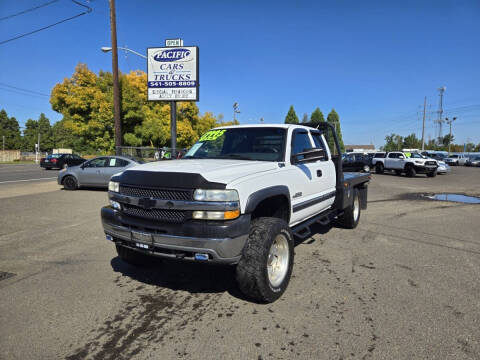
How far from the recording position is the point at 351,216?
642 cm

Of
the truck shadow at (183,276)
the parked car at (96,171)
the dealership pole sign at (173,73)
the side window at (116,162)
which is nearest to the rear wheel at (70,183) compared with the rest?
the parked car at (96,171)

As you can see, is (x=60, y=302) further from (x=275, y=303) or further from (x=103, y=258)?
(x=275, y=303)

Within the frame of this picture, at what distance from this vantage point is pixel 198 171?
3055 millimetres

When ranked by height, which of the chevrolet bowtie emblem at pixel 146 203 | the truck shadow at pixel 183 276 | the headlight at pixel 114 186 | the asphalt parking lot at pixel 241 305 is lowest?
the truck shadow at pixel 183 276

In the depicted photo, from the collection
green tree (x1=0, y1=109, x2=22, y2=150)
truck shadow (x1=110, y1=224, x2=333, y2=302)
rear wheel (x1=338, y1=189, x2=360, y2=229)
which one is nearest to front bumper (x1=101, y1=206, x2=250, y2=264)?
truck shadow (x1=110, y1=224, x2=333, y2=302)

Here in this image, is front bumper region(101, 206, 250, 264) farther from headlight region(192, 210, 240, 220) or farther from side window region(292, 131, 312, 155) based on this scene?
side window region(292, 131, 312, 155)

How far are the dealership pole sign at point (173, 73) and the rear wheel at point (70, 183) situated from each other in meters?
5.95

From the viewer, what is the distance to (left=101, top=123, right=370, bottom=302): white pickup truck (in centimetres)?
285

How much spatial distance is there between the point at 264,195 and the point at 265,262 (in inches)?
26.5

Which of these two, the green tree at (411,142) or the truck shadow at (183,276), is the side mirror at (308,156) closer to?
the truck shadow at (183,276)

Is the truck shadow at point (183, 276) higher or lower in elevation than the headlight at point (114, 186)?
lower

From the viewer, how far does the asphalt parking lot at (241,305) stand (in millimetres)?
2541

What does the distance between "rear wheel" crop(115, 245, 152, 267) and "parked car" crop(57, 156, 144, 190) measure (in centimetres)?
885

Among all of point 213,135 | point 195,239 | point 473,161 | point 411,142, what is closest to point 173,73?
point 213,135
